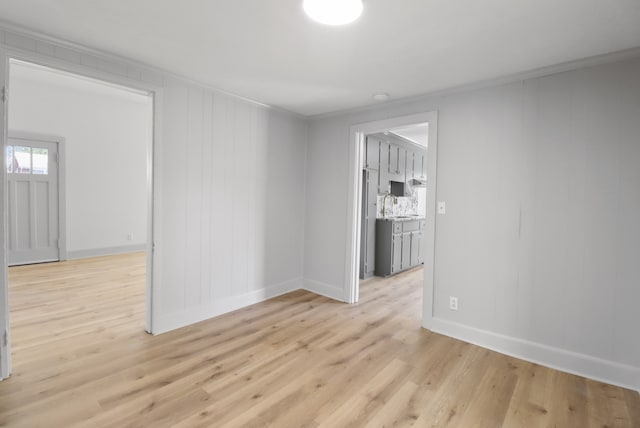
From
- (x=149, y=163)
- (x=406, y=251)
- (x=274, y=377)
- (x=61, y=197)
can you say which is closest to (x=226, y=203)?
(x=149, y=163)

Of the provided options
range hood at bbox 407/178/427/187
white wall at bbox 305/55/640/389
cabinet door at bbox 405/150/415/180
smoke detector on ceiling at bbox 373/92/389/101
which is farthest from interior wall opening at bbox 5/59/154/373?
range hood at bbox 407/178/427/187

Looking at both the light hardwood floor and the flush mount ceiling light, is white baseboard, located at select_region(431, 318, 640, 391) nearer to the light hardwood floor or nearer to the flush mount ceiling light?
the light hardwood floor

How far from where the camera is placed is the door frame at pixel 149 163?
2152 mm

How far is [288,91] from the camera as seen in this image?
3344 millimetres

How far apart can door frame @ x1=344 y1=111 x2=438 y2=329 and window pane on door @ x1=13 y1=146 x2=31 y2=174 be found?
17.4 feet

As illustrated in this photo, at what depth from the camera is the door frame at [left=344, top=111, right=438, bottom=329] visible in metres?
3.22

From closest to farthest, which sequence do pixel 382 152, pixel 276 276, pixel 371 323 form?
pixel 371 323 → pixel 276 276 → pixel 382 152

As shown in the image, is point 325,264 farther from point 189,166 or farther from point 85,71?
point 85,71

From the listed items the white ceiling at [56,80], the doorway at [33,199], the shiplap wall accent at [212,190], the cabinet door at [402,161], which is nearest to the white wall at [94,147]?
the white ceiling at [56,80]

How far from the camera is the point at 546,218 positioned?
262 cm

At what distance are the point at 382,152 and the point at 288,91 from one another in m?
2.62

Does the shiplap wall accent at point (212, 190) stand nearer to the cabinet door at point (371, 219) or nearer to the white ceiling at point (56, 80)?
the cabinet door at point (371, 219)

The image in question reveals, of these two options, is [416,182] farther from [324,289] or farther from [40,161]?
[40,161]

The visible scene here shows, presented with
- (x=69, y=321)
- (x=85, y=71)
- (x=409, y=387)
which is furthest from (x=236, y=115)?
(x=409, y=387)
